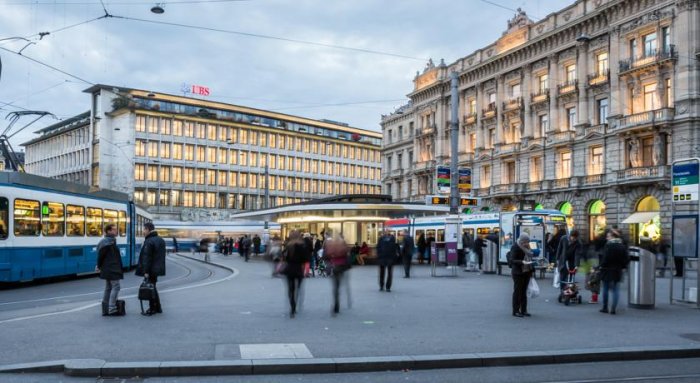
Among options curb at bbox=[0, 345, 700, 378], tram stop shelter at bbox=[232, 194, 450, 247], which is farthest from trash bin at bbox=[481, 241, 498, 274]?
curb at bbox=[0, 345, 700, 378]

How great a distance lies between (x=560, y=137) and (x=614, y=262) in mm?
41884

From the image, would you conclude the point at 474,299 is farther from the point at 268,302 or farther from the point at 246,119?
the point at 246,119

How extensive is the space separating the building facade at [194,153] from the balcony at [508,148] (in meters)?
44.1

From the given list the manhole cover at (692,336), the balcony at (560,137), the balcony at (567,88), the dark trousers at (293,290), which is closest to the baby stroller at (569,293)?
the manhole cover at (692,336)

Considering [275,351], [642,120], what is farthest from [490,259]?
[642,120]

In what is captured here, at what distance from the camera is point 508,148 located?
200ft

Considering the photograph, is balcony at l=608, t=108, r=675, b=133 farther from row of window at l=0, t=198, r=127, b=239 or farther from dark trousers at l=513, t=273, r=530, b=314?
dark trousers at l=513, t=273, r=530, b=314

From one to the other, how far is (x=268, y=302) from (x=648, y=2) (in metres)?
39.9

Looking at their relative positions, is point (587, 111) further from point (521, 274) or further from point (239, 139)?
point (239, 139)

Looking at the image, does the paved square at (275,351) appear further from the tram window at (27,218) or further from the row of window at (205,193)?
the row of window at (205,193)

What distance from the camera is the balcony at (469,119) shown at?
66.8 meters

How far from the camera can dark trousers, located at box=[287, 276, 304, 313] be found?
1348 centimetres

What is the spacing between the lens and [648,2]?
152ft

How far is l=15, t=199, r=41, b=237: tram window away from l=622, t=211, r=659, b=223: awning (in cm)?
3762
